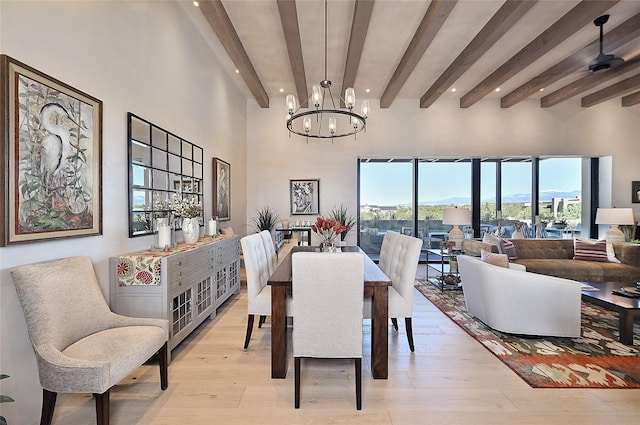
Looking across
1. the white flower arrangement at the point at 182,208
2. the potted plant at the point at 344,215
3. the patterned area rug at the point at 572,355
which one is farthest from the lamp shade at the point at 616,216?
the white flower arrangement at the point at 182,208

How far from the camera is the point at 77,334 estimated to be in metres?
1.85

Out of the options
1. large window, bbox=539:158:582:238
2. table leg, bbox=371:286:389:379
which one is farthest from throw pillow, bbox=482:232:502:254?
table leg, bbox=371:286:389:379

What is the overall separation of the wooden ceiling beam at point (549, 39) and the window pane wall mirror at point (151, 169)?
15.6 ft

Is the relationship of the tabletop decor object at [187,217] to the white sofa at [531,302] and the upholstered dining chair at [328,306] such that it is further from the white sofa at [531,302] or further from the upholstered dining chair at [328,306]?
the white sofa at [531,302]

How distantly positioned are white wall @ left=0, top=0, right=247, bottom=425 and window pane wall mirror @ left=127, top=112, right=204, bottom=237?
9 cm

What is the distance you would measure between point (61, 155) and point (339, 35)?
11.6 feet

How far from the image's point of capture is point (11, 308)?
5.49 feet

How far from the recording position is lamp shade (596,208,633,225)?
4871 millimetres

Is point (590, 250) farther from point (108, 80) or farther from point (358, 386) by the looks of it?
point (108, 80)

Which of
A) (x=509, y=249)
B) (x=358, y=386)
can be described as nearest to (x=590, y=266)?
(x=509, y=249)

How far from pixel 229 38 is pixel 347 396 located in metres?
4.09

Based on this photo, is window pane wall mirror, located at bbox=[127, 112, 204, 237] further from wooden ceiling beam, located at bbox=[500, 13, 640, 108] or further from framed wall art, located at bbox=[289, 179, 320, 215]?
wooden ceiling beam, located at bbox=[500, 13, 640, 108]

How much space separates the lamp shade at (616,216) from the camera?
4871 millimetres

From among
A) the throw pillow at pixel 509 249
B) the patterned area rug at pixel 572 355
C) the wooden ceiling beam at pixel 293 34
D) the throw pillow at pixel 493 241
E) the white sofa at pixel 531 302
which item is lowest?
the patterned area rug at pixel 572 355
